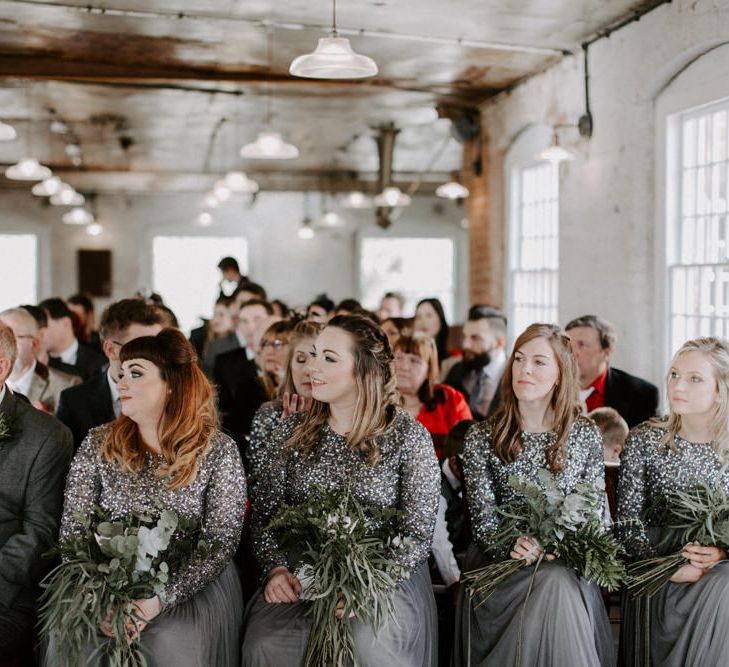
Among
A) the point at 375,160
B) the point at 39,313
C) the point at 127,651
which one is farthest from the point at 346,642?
the point at 375,160

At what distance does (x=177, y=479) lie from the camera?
3.40 meters

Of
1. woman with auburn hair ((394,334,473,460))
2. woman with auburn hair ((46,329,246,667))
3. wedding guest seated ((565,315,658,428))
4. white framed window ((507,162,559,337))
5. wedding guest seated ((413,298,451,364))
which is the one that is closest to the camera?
woman with auburn hair ((46,329,246,667))

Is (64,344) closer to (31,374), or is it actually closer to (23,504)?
(31,374)

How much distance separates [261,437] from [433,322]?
503 centimetres

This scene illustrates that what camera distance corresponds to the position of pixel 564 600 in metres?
3.48

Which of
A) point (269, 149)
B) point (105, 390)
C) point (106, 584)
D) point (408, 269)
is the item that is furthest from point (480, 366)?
point (408, 269)

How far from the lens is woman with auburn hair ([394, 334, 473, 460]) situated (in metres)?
5.40

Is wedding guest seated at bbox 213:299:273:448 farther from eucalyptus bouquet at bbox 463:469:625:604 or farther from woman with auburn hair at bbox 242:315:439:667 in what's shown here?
eucalyptus bouquet at bbox 463:469:625:604

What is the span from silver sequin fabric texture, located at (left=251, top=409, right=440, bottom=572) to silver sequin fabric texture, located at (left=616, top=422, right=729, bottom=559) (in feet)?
2.48

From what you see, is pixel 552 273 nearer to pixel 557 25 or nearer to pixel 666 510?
pixel 557 25

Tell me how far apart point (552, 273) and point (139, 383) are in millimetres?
6946

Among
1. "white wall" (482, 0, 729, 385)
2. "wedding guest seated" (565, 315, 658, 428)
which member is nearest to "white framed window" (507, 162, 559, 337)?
"white wall" (482, 0, 729, 385)

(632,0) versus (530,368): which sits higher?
(632,0)

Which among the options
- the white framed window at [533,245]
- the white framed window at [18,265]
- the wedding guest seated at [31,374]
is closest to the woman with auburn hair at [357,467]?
the wedding guest seated at [31,374]
